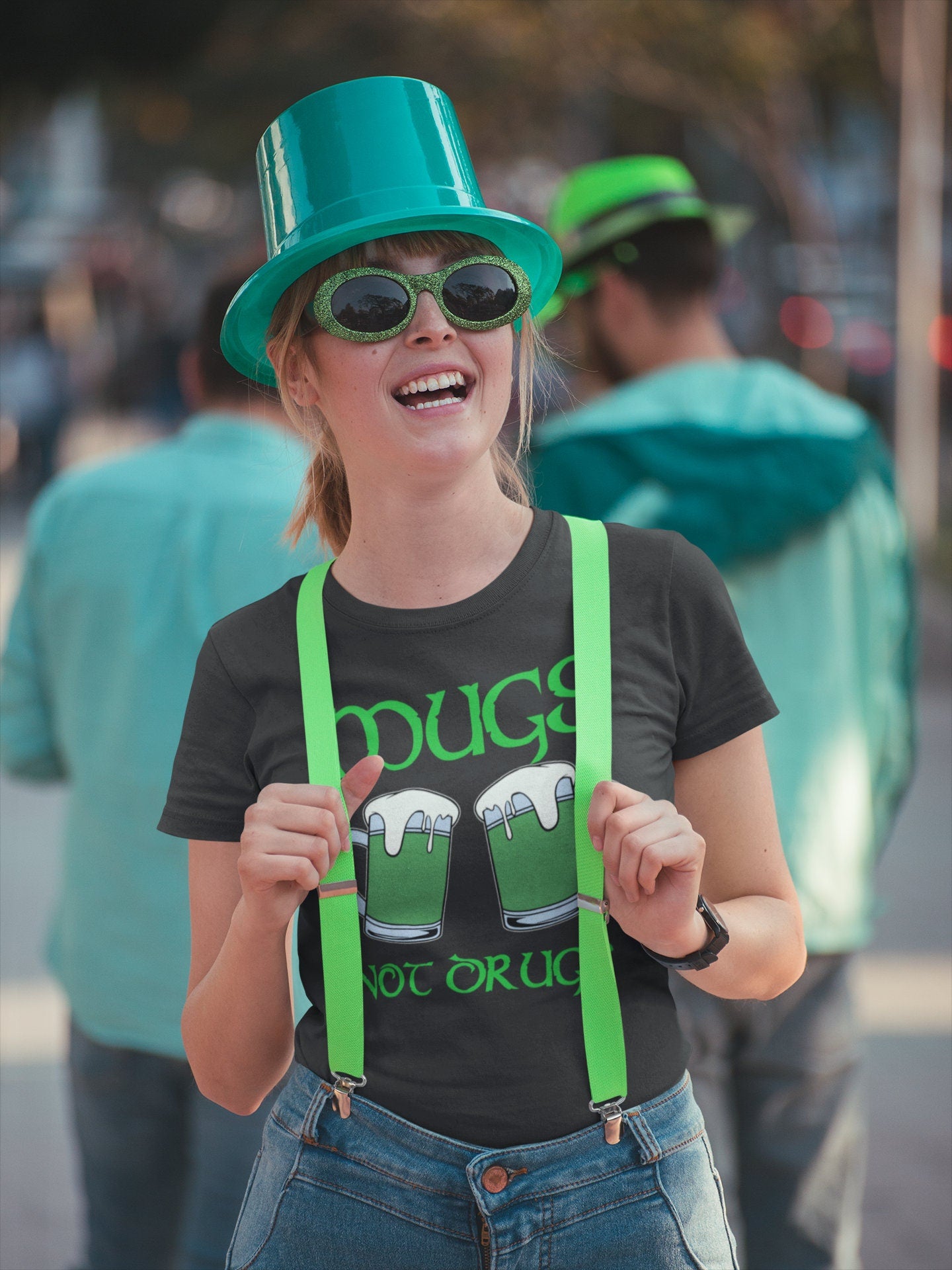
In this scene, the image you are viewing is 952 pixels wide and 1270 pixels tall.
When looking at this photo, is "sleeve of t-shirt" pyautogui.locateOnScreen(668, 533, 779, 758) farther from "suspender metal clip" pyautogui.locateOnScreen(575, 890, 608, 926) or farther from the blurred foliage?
the blurred foliage

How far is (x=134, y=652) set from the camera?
2.65 m

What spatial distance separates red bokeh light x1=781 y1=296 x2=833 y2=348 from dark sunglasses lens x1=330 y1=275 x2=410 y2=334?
63.4 feet

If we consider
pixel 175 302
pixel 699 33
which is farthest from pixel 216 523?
pixel 175 302

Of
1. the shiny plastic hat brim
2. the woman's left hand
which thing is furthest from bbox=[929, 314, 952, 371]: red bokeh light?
the woman's left hand

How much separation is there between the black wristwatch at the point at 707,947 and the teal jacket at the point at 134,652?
1.18 metres

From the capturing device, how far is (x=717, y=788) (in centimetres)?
164

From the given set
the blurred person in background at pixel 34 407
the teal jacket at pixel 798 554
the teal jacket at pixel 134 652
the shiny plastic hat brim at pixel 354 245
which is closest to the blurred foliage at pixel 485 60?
the blurred person in background at pixel 34 407

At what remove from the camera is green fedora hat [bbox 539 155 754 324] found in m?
3.12

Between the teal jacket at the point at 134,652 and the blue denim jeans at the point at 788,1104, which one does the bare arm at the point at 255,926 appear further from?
the blue denim jeans at the point at 788,1104

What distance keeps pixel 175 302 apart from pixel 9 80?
975 centimetres

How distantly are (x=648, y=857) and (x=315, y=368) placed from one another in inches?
26.7

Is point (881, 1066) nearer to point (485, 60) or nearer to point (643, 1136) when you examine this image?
point (643, 1136)

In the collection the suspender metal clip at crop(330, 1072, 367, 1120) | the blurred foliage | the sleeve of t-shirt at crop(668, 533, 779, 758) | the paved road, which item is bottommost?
the paved road

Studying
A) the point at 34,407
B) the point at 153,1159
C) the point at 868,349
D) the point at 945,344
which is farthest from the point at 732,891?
the point at 868,349
